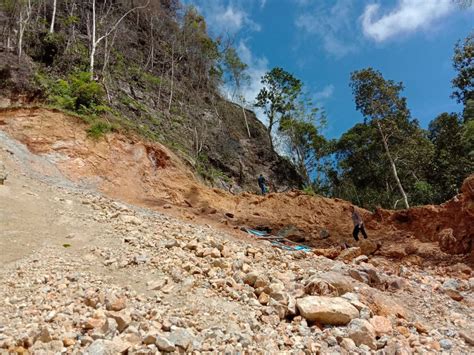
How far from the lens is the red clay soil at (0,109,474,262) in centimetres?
1109

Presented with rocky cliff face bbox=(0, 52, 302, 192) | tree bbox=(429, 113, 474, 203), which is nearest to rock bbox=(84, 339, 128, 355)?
rocky cliff face bbox=(0, 52, 302, 192)

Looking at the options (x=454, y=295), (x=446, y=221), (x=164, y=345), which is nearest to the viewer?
(x=164, y=345)

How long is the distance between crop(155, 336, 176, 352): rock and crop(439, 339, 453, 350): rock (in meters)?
3.46

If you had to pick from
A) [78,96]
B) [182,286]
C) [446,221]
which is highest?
[78,96]

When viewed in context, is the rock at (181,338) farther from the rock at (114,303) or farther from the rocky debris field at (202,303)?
the rock at (114,303)

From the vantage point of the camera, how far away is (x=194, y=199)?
1358 centimetres

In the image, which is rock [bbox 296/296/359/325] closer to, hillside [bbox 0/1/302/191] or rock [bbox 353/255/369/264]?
rock [bbox 353/255/369/264]

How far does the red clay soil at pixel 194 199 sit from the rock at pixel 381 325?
509 cm

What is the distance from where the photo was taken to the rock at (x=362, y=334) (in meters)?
4.43

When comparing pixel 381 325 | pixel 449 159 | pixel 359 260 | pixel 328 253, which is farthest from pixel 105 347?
pixel 449 159

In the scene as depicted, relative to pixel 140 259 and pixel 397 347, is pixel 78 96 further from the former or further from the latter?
pixel 397 347

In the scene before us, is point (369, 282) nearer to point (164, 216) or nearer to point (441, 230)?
point (164, 216)

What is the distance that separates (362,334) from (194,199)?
31.7 ft

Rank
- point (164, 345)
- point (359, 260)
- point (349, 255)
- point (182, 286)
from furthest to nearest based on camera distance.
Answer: point (349, 255) → point (359, 260) → point (182, 286) → point (164, 345)
